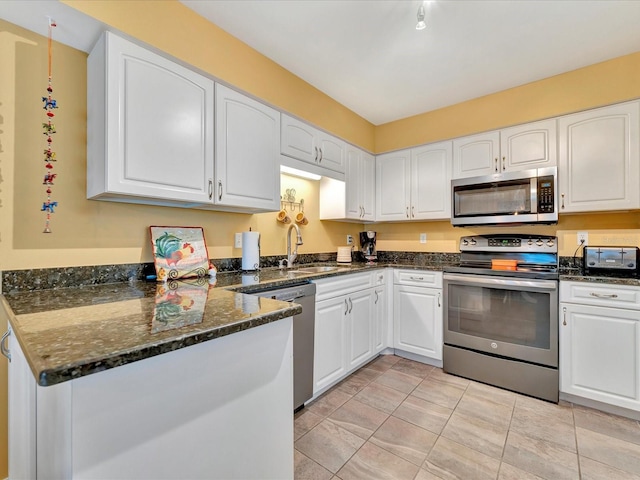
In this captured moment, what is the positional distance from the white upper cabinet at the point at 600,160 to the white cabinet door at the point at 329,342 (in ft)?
6.30

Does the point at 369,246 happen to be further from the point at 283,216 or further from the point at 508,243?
the point at 508,243

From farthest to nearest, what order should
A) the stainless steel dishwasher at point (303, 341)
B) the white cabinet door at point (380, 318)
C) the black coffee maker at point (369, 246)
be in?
the black coffee maker at point (369, 246) → the white cabinet door at point (380, 318) → the stainless steel dishwasher at point (303, 341)

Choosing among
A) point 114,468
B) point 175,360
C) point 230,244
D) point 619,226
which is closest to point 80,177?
point 230,244

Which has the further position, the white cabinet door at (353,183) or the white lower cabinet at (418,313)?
the white cabinet door at (353,183)

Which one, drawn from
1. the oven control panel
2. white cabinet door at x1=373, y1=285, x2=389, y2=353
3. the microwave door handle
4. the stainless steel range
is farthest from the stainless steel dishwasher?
the microwave door handle

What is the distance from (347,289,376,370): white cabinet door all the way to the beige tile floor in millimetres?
238

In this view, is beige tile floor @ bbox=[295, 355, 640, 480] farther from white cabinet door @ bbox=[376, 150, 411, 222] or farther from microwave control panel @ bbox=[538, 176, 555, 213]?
white cabinet door @ bbox=[376, 150, 411, 222]

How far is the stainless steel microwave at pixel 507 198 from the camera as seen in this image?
2.34 metres

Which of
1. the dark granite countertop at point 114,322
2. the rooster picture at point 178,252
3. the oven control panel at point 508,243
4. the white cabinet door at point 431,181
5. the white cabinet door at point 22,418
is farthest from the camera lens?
the white cabinet door at point 431,181

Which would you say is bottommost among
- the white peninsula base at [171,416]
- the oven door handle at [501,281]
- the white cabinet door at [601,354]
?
the white cabinet door at [601,354]

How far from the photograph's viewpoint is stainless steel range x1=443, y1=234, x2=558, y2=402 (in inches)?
84.9

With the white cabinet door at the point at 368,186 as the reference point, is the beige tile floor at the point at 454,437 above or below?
below

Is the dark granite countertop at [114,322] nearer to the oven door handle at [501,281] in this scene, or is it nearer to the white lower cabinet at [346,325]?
the white lower cabinet at [346,325]

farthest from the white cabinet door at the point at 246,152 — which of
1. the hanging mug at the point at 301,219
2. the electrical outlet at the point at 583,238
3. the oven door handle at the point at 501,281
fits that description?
the electrical outlet at the point at 583,238
